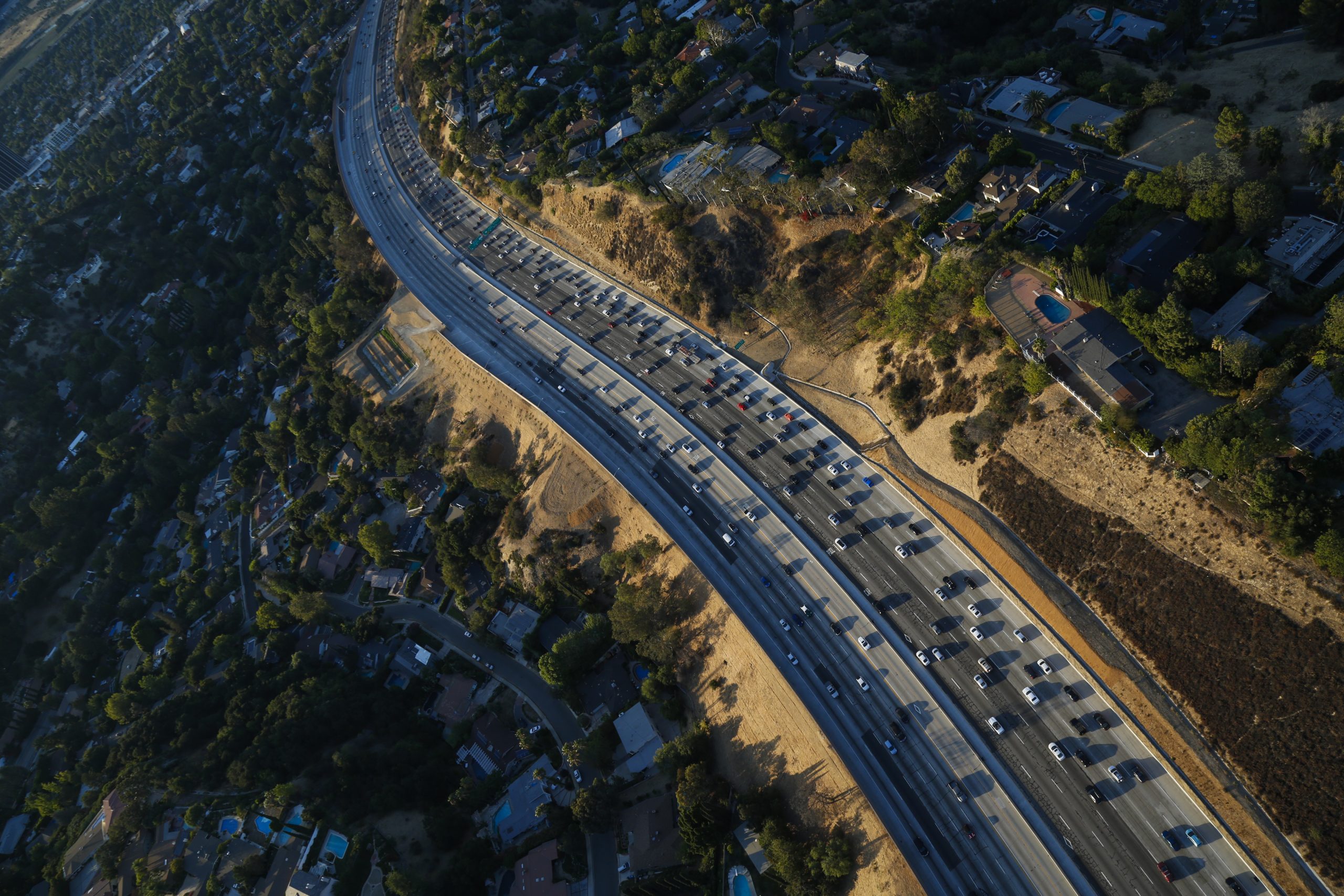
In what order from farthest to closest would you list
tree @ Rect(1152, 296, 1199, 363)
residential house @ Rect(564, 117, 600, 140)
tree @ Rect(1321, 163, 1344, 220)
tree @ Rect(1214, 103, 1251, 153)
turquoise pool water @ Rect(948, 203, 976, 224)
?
residential house @ Rect(564, 117, 600, 140)
turquoise pool water @ Rect(948, 203, 976, 224)
tree @ Rect(1214, 103, 1251, 153)
tree @ Rect(1321, 163, 1344, 220)
tree @ Rect(1152, 296, 1199, 363)

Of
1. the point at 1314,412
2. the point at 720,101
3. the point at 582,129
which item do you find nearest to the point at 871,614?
the point at 1314,412

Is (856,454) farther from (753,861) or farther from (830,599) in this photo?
(753,861)

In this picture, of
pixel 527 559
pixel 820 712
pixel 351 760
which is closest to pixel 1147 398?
pixel 820 712

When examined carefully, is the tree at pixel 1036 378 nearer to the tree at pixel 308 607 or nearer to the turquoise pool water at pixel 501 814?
the turquoise pool water at pixel 501 814

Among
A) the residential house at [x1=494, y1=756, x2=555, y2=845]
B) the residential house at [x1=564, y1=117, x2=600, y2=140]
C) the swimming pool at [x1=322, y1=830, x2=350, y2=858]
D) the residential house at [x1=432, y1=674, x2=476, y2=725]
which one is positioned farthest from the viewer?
the residential house at [x1=564, y1=117, x2=600, y2=140]

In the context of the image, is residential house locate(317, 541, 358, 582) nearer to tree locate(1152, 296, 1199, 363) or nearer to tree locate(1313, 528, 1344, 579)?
tree locate(1152, 296, 1199, 363)

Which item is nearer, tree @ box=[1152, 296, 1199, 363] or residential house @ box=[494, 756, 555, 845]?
tree @ box=[1152, 296, 1199, 363]

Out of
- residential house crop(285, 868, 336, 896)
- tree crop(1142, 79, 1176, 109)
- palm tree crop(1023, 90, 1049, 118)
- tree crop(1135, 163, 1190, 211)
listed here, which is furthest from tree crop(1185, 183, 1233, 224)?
residential house crop(285, 868, 336, 896)

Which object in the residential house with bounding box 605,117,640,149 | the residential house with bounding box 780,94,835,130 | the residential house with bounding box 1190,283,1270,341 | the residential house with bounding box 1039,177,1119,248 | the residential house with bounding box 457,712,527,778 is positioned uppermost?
the residential house with bounding box 605,117,640,149

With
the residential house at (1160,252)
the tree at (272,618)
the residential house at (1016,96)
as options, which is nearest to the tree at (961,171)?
the residential house at (1016,96)
